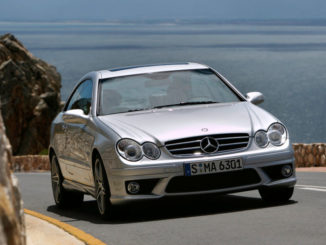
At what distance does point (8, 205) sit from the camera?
13.0 feet

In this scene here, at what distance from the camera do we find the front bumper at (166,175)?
887 cm

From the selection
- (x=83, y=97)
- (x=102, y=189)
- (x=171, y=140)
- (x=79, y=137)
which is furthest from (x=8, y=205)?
(x=83, y=97)

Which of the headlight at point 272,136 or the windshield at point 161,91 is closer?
the headlight at point 272,136

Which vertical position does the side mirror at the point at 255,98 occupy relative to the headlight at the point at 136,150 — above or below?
above

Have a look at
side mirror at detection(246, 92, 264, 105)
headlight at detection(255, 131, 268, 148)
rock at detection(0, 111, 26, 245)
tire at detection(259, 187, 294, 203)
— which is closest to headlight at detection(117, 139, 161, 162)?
headlight at detection(255, 131, 268, 148)

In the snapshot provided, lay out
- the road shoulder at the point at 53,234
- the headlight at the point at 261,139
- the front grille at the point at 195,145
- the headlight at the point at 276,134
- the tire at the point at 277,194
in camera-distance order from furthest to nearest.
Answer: the tire at the point at 277,194
the headlight at the point at 276,134
the headlight at the point at 261,139
the front grille at the point at 195,145
the road shoulder at the point at 53,234

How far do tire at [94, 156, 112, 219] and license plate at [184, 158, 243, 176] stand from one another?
0.83m

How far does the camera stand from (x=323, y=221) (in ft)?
26.9

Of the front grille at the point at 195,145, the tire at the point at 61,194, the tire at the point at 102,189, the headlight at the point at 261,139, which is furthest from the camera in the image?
the tire at the point at 61,194

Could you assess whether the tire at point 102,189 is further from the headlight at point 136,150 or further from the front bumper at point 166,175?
the headlight at point 136,150

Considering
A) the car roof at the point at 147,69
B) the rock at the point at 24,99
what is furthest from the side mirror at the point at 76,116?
the rock at the point at 24,99

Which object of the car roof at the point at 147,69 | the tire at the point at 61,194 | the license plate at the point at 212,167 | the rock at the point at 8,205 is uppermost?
the rock at the point at 8,205

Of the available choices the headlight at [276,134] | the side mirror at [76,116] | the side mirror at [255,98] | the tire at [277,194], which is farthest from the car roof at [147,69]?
the tire at [277,194]

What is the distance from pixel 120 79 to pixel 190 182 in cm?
195
